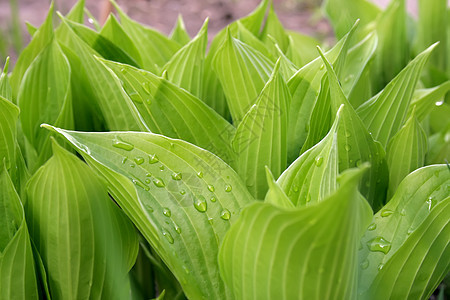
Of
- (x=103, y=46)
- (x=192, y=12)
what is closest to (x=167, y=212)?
(x=103, y=46)

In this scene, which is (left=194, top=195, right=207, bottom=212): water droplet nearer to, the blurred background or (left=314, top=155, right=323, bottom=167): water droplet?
(left=314, top=155, right=323, bottom=167): water droplet

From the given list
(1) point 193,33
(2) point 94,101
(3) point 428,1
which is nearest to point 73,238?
(2) point 94,101

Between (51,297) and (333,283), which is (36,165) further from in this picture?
(333,283)

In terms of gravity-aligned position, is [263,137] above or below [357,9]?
below

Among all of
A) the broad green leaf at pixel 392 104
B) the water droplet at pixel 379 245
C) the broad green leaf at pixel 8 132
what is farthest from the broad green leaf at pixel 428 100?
the broad green leaf at pixel 8 132

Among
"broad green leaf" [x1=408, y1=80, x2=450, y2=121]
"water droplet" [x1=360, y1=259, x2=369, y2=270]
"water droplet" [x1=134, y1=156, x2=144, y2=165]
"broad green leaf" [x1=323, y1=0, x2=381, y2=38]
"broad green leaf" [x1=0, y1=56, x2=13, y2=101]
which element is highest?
"broad green leaf" [x1=323, y1=0, x2=381, y2=38]

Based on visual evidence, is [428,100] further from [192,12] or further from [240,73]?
[192,12]

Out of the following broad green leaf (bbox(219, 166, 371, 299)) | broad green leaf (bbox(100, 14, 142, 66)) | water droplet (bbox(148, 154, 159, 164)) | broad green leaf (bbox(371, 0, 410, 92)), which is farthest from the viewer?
broad green leaf (bbox(371, 0, 410, 92))

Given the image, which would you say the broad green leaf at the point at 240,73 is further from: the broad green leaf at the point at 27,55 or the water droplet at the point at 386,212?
the broad green leaf at the point at 27,55

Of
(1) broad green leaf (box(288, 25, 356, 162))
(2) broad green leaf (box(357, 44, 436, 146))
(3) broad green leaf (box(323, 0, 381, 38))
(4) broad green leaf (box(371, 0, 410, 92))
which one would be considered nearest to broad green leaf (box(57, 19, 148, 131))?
(1) broad green leaf (box(288, 25, 356, 162))
